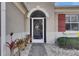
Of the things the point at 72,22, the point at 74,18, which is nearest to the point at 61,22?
the point at 72,22

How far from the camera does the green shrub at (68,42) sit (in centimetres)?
1317

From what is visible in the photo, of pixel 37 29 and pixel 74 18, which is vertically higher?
pixel 74 18

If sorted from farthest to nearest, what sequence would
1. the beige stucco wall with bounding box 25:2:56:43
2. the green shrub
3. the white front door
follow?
1. the beige stucco wall with bounding box 25:2:56:43
2. the white front door
3. the green shrub

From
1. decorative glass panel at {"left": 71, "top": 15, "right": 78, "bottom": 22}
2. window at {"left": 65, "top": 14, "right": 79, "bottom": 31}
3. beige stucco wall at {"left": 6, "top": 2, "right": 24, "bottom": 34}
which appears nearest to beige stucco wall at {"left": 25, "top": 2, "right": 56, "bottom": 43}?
window at {"left": 65, "top": 14, "right": 79, "bottom": 31}

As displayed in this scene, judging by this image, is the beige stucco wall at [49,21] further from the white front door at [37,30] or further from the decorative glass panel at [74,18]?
the decorative glass panel at [74,18]

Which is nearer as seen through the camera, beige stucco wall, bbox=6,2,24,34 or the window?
beige stucco wall, bbox=6,2,24,34

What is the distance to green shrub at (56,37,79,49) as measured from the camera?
13.2 meters

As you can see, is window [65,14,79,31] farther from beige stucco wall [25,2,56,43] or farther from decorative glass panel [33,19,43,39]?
decorative glass panel [33,19,43,39]

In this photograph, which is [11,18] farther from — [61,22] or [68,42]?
[61,22]

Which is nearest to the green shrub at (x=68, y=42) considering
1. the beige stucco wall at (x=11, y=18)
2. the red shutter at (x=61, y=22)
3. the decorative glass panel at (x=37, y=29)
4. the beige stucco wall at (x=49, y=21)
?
the beige stucco wall at (x=49, y=21)

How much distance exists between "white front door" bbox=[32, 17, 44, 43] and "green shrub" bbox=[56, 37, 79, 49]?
1.22m

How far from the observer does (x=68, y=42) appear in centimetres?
1363

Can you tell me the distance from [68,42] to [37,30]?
7.25 ft

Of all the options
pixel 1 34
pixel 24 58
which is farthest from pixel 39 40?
pixel 24 58
